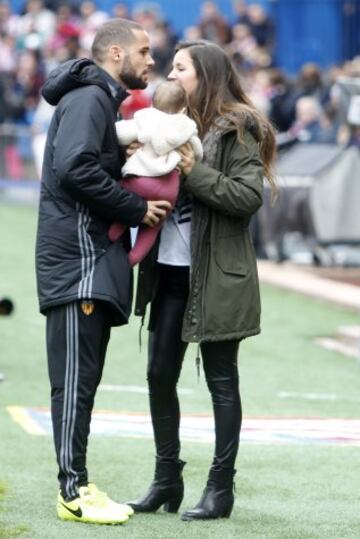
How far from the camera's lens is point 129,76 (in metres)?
6.21

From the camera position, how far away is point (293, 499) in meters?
6.83

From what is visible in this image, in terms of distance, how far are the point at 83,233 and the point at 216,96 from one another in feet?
2.51

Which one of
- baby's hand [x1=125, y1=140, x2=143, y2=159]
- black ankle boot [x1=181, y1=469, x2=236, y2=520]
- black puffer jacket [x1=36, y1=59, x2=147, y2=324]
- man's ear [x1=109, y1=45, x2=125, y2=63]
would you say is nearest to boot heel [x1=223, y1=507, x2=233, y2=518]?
black ankle boot [x1=181, y1=469, x2=236, y2=520]

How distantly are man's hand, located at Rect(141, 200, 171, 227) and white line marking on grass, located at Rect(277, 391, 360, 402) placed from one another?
4001mm

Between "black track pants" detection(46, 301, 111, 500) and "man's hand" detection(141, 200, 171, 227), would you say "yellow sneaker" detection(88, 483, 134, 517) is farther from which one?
"man's hand" detection(141, 200, 171, 227)

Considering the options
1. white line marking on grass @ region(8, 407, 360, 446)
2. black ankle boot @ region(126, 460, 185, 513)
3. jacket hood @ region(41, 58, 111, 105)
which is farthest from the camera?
white line marking on grass @ region(8, 407, 360, 446)

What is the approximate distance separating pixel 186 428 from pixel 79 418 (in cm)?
234

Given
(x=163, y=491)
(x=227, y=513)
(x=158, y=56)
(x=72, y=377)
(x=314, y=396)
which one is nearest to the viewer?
(x=72, y=377)

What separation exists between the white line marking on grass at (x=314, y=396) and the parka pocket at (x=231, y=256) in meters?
3.78

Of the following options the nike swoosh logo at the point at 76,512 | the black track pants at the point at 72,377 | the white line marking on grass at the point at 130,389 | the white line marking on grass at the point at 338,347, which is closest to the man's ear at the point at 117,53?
the black track pants at the point at 72,377

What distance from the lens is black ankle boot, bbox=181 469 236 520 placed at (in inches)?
248

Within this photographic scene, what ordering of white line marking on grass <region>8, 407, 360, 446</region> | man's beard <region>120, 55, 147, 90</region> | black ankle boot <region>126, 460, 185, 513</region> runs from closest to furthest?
man's beard <region>120, 55, 147, 90</region>
black ankle boot <region>126, 460, 185, 513</region>
white line marking on grass <region>8, 407, 360, 446</region>

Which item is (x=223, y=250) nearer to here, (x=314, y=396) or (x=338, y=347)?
(x=314, y=396)

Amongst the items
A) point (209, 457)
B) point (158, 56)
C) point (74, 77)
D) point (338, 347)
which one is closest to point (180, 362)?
point (74, 77)
